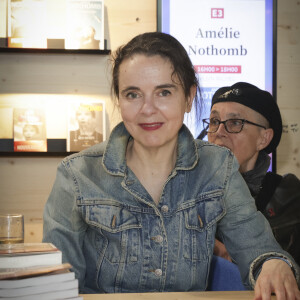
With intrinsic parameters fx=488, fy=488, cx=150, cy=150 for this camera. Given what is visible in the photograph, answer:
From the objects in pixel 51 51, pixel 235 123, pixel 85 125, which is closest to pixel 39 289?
pixel 235 123

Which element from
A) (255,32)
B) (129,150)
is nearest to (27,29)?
(255,32)

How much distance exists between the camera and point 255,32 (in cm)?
330

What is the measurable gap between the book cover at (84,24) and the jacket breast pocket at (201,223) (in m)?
1.82

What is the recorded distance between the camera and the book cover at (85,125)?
311 centimetres

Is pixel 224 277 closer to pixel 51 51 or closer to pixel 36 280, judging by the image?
pixel 36 280

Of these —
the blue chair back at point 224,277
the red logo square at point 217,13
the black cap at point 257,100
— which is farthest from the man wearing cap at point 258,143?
the red logo square at point 217,13

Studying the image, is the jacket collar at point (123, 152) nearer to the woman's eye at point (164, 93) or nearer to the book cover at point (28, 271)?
the woman's eye at point (164, 93)

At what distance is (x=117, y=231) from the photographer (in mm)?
1488

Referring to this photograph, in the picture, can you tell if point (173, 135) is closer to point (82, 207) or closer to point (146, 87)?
point (146, 87)

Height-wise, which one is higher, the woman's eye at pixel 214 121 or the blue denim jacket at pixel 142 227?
the woman's eye at pixel 214 121

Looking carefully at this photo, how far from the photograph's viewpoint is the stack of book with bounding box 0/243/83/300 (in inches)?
36.4

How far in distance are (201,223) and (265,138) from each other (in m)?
1.13

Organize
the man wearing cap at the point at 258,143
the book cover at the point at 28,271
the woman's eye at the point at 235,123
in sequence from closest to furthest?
the book cover at the point at 28,271, the man wearing cap at the point at 258,143, the woman's eye at the point at 235,123

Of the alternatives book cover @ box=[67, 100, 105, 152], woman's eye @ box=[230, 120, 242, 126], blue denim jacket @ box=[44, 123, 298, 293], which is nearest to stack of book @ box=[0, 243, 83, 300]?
blue denim jacket @ box=[44, 123, 298, 293]
